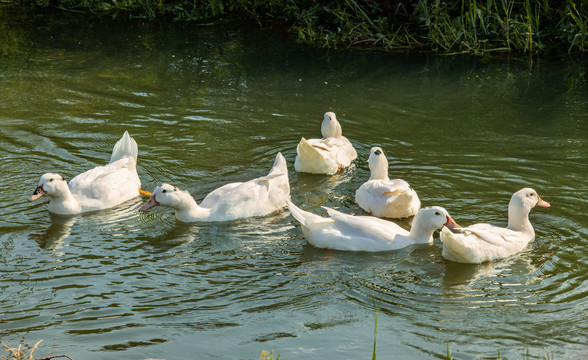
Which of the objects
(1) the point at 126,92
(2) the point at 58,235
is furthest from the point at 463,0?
(2) the point at 58,235

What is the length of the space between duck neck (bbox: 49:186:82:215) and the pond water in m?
0.13

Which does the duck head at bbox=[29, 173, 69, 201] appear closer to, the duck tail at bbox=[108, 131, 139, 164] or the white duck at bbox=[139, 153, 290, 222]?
the white duck at bbox=[139, 153, 290, 222]

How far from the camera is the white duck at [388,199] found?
7.95 m

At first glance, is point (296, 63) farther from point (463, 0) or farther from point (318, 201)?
point (318, 201)

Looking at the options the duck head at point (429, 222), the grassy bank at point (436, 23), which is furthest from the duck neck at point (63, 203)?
the grassy bank at point (436, 23)

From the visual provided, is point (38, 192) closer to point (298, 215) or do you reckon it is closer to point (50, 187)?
point (50, 187)

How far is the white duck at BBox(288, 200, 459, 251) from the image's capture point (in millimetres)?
7234

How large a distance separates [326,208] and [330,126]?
2726mm

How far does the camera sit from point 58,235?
768 cm

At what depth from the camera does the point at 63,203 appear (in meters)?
8.09

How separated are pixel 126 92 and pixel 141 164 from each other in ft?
10.1

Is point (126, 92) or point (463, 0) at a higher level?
point (463, 0)

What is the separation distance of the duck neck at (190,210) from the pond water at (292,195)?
115 mm

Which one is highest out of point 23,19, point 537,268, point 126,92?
point 23,19
